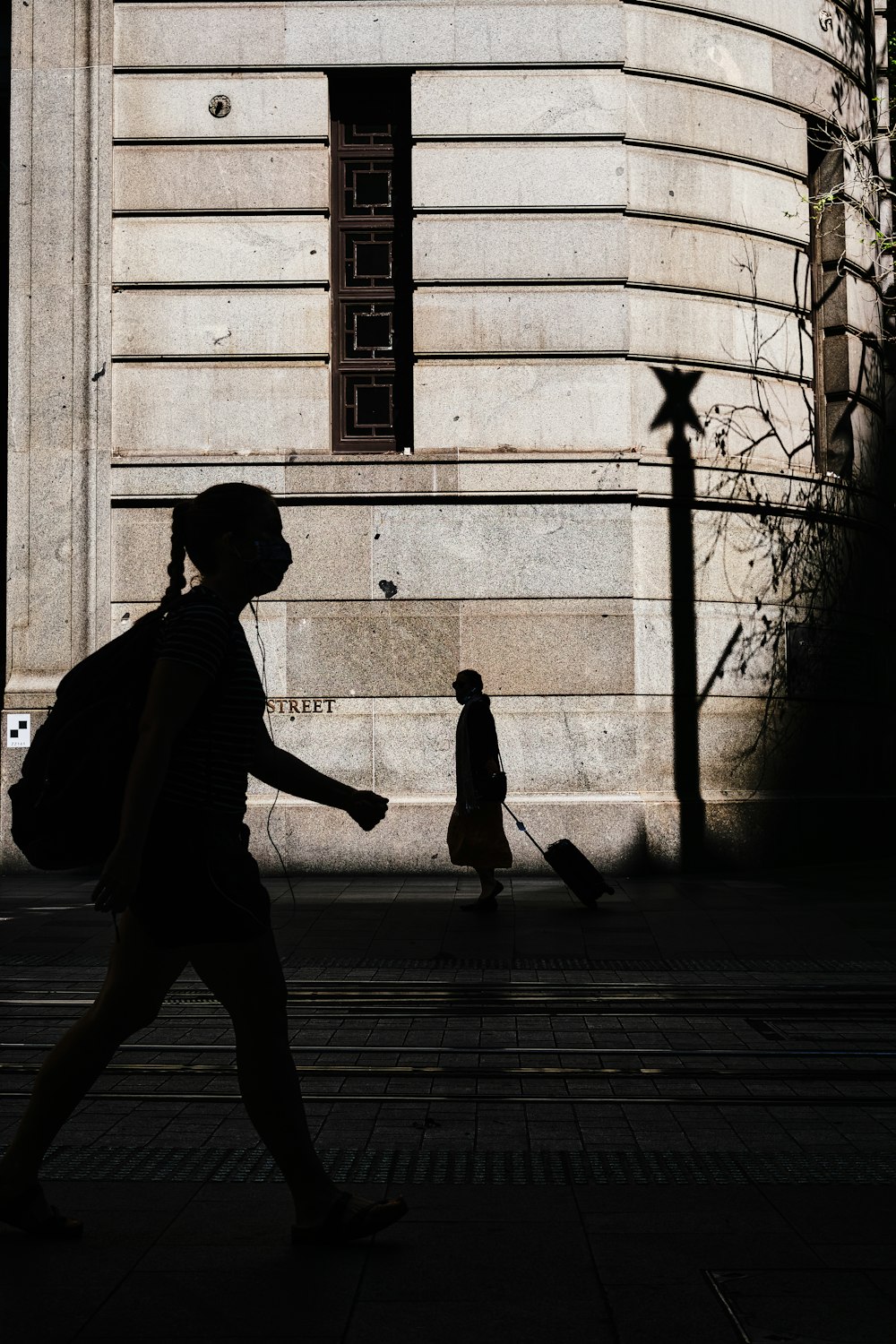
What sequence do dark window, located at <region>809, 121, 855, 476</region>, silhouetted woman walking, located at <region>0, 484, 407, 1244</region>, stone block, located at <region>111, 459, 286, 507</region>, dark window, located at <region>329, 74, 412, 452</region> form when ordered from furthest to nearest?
dark window, located at <region>809, 121, 855, 476</region>
dark window, located at <region>329, 74, 412, 452</region>
stone block, located at <region>111, 459, 286, 507</region>
silhouetted woman walking, located at <region>0, 484, 407, 1244</region>

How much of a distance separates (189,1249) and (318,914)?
7519 millimetres

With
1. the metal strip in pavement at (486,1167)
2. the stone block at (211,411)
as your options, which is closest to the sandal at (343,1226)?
the metal strip in pavement at (486,1167)

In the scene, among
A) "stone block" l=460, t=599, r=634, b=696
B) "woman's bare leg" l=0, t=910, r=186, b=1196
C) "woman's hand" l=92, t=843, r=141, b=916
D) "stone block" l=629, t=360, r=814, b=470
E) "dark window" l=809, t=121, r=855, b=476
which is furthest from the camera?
"dark window" l=809, t=121, r=855, b=476

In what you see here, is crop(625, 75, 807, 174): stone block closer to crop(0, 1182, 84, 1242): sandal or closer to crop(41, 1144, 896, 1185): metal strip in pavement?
crop(41, 1144, 896, 1185): metal strip in pavement

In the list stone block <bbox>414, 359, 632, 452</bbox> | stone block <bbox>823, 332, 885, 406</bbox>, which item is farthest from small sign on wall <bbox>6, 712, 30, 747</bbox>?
stone block <bbox>823, 332, 885, 406</bbox>

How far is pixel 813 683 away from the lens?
1573 centimetres

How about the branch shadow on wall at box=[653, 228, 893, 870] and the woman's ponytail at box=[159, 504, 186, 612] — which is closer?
the woman's ponytail at box=[159, 504, 186, 612]

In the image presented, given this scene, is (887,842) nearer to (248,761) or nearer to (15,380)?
(15,380)

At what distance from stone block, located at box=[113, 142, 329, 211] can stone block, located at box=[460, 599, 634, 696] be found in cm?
463

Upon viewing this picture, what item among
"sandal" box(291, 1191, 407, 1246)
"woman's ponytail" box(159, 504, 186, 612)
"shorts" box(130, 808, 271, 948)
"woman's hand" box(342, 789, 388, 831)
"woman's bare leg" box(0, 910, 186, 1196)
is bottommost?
"sandal" box(291, 1191, 407, 1246)

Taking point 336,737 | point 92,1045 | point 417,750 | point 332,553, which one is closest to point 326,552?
point 332,553

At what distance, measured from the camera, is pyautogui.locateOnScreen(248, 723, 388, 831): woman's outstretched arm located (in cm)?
402

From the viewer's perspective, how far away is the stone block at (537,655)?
14461mm

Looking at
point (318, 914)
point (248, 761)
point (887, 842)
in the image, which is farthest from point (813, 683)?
point (248, 761)
